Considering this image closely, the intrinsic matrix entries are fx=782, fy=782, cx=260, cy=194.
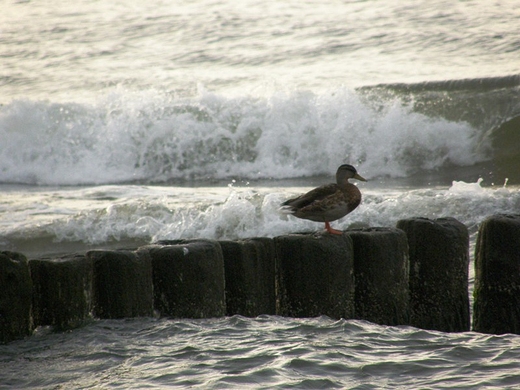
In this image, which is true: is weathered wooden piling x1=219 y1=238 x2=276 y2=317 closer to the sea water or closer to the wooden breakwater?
the wooden breakwater

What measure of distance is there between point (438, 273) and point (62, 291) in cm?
231

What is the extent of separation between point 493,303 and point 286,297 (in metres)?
1.30

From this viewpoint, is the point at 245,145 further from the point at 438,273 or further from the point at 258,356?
the point at 258,356

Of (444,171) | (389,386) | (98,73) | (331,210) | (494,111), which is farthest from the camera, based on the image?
(98,73)

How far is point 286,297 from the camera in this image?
4.82m

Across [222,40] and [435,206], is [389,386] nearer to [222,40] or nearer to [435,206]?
[435,206]

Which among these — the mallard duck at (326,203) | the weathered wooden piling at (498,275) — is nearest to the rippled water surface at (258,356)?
the weathered wooden piling at (498,275)

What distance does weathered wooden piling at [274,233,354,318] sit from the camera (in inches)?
184

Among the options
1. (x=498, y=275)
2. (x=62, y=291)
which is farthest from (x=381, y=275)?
(x=62, y=291)

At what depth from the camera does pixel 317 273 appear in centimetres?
468

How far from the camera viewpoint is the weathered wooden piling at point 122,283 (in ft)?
15.3

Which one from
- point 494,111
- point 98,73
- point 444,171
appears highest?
point 98,73

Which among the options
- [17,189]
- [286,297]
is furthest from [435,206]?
[17,189]

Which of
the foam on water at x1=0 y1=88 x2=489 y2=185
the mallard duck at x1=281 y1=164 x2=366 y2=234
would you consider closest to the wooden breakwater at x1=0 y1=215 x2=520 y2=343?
the mallard duck at x1=281 y1=164 x2=366 y2=234
